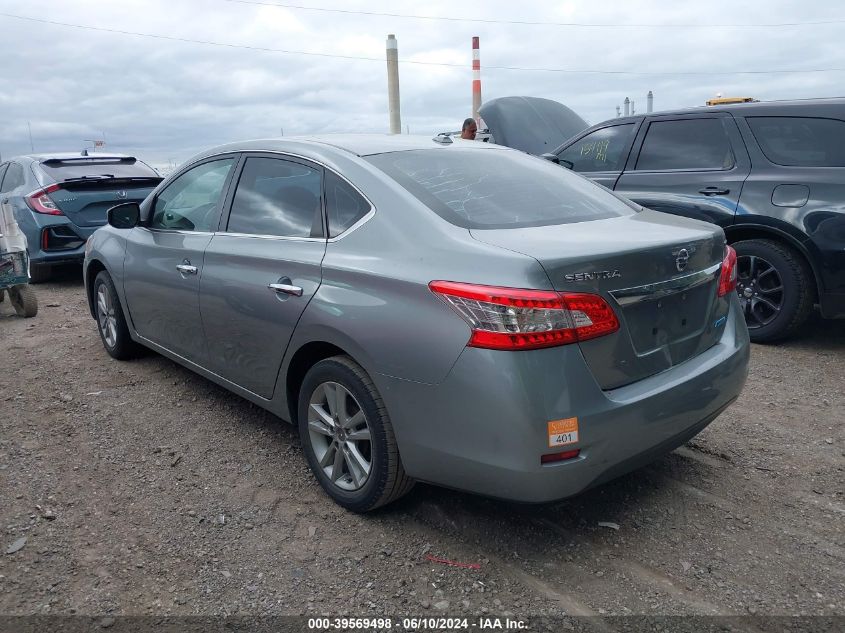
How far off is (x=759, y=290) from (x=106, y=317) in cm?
469

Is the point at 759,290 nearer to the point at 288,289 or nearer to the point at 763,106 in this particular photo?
the point at 763,106

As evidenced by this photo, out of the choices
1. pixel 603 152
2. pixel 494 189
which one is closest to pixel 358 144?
pixel 494 189

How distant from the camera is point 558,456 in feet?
7.63

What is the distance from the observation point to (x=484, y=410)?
2.33 metres

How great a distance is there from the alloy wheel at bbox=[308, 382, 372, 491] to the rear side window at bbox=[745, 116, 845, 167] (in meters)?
3.88

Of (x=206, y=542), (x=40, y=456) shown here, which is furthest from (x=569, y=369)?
(x=40, y=456)

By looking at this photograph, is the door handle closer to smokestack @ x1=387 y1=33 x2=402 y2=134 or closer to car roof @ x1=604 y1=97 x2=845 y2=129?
car roof @ x1=604 y1=97 x2=845 y2=129

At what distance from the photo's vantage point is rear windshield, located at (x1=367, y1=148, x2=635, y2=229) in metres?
2.81

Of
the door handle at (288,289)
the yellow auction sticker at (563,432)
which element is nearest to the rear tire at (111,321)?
the door handle at (288,289)

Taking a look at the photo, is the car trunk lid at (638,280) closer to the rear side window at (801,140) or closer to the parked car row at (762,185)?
the parked car row at (762,185)

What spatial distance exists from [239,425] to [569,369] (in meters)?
2.27

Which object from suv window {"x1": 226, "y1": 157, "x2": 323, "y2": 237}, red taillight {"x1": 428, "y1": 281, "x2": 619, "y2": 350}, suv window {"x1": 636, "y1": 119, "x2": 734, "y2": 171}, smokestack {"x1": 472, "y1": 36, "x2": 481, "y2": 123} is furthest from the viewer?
smokestack {"x1": 472, "y1": 36, "x2": 481, "y2": 123}

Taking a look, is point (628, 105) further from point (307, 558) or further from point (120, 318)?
point (307, 558)

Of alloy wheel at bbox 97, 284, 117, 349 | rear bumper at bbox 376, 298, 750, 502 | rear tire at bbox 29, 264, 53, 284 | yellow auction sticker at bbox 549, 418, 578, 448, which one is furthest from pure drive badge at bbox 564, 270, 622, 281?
rear tire at bbox 29, 264, 53, 284
